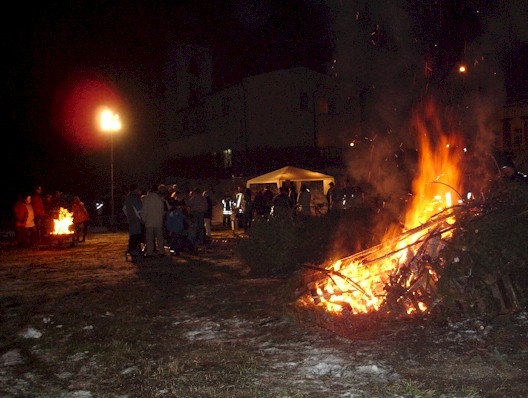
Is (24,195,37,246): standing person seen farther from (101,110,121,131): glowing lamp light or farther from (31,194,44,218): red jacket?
(101,110,121,131): glowing lamp light

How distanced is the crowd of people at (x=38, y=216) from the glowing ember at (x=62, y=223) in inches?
4.5

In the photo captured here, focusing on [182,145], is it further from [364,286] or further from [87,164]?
[364,286]

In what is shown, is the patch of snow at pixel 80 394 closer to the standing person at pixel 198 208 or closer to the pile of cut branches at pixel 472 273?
the pile of cut branches at pixel 472 273

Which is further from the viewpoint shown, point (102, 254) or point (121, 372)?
point (102, 254)

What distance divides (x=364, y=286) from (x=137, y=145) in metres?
44.1

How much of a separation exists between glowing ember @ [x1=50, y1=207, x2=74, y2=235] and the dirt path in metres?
7.57

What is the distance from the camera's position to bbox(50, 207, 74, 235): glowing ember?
1602 centimetres

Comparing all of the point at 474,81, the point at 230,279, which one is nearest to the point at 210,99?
the point at 474,81

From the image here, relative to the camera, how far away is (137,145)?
48.6 meters

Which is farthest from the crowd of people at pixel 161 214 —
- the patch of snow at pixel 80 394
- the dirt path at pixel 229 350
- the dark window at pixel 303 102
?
the dark window at pixel 303 102

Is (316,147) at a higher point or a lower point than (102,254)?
higher

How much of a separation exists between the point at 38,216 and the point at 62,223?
115cm

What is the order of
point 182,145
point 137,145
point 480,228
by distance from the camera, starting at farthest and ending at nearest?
1. point 137,145
2. point 182,145
3. point 480,228

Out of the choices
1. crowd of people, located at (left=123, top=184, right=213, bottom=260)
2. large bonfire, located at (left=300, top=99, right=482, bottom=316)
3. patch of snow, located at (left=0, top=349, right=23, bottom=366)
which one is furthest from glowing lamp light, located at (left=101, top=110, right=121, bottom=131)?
patch of snow, located at (left=0, top=349, right=23, bottom=366)
